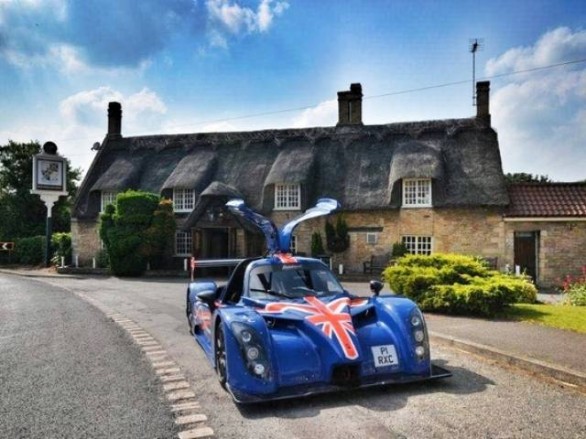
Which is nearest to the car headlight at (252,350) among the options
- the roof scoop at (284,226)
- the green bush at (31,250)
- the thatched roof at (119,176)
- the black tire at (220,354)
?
the black tire at (220,354)

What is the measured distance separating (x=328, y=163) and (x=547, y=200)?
37.5 feet

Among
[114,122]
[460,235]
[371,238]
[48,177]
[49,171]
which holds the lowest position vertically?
A: [371,238]

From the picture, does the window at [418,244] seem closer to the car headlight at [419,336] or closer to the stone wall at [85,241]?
the car headlight at [419,336]

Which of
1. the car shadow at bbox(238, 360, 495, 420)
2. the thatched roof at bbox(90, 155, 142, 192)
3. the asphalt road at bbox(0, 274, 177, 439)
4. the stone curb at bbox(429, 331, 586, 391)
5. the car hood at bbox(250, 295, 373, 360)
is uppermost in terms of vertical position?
the thatched roof at bbox(90, 155, 142, 192)

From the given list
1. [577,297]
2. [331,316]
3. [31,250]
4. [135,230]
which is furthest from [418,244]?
[31,250]

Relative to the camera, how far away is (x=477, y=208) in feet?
72.7

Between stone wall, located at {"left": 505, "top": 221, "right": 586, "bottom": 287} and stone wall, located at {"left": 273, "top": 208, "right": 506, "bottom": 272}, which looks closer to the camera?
stone wall, located at {"left": 505, "top": 221, "right": 586, "bottom": 287}

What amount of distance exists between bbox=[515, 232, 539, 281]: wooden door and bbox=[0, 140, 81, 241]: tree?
3616cm

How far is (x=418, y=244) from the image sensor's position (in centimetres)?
2320

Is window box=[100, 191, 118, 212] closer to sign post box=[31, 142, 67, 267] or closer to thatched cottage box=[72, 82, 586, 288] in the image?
thatched cottage box=[72, 82, 586, 288]

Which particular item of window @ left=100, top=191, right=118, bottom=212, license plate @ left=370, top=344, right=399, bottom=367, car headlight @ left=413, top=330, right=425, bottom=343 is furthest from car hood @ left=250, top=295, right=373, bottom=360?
window @ left=100, top=191, right=118, bottom=212

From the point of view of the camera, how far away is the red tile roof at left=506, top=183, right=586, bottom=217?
20766 millimetres

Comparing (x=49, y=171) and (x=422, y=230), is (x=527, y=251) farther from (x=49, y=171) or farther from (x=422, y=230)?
(x=49, y=171)

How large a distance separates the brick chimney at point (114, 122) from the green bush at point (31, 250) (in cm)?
908
